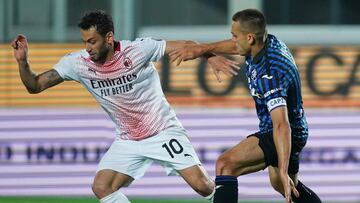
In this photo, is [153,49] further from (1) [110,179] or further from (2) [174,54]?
(1) [110,179]

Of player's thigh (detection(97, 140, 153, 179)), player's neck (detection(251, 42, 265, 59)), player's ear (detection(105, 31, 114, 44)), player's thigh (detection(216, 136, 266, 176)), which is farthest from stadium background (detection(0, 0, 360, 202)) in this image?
player's neck (detection(251, 42, 265, 59))

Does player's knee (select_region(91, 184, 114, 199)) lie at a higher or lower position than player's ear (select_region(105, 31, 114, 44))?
lower

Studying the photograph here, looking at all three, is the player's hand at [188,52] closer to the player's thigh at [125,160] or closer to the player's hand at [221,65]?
the player's hand at [221,65]

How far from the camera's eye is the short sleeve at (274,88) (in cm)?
838

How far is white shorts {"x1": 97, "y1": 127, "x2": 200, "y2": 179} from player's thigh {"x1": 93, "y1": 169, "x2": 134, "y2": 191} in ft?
0.20

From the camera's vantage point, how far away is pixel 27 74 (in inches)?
353

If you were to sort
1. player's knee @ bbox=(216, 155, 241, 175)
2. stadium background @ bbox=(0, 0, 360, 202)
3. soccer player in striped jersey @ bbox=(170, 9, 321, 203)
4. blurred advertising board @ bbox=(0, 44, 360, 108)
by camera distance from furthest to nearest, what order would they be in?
1. blurred advertising board @ bbox=(0, 44, 360, 108)
2. stadium background @ bbox=(0, 0, 360, 202)
3. player's knee @ bbox=(216, 155, 241, 175)
4. soccer player in striped jersey @ bbox=(170, 9, 321, 203)

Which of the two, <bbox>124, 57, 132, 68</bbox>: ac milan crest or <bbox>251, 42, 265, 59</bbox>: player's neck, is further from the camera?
<bbox>124, 57, 132, 68</bbox>: ac milan crest

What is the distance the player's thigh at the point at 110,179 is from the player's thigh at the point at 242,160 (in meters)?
0.87

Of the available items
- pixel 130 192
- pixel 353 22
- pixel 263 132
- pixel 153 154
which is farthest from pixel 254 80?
pixel 353 22

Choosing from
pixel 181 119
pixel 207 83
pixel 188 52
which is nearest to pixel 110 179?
pixel 188 52

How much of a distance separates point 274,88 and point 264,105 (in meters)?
0.30

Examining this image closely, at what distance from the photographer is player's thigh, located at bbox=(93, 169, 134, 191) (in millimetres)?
9062

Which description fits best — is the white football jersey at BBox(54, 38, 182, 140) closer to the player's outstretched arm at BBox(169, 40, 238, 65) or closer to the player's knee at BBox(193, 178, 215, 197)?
the player's outstretched arm at BBox(169, 40, 238, 65)
